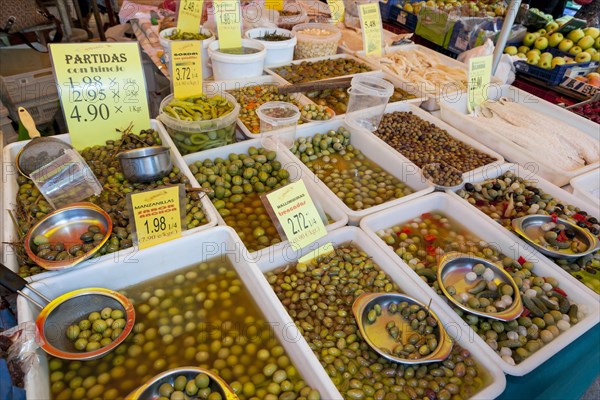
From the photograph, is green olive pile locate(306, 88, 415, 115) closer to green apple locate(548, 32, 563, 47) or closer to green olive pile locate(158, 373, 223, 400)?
green apple locate(548, 32, 563, 47)

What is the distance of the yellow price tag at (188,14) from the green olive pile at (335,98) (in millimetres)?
1099

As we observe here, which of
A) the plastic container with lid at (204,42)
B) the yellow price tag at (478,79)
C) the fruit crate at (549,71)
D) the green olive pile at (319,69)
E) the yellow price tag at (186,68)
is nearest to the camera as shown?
the yellow price tag at (186,68)

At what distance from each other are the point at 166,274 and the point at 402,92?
2424 millimetres

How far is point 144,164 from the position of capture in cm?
202

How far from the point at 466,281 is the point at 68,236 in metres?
1.80

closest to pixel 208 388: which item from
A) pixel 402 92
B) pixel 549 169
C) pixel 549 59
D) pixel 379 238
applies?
pixel 379 238

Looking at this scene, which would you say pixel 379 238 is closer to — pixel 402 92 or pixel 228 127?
pixel 228 127

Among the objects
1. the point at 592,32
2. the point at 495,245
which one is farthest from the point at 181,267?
the point at 592,32

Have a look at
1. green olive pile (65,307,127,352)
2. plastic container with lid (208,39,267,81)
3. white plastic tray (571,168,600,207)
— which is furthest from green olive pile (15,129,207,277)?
white plastic tray (571,168,600,207)

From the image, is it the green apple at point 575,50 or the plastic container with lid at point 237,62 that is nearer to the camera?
the plastic container with lid at point 237,62

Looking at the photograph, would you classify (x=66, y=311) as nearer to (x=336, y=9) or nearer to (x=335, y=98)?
(x=335, y=98)

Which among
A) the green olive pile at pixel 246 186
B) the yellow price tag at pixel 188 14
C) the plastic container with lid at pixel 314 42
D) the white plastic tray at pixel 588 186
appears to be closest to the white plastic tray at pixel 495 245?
the green olive pile at pixel 246 186

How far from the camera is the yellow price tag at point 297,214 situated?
5.83 ft

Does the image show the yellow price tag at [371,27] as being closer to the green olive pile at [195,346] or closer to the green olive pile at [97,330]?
the green olive pile at [195,346]
